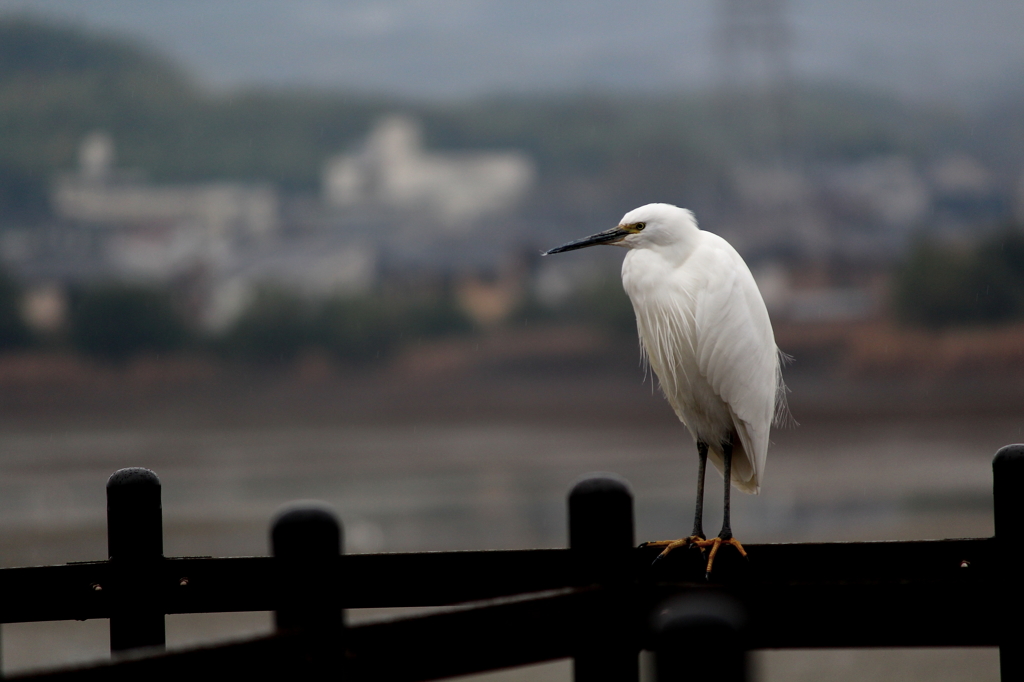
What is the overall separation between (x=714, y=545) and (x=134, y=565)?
90 cm

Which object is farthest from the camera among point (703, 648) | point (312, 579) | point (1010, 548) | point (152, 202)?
point (152, 202)

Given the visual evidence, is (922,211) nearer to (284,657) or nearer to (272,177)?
(272,177)

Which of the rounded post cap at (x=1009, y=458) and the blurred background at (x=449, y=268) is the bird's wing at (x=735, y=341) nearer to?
the rounded post cap at (x=1009, y=458)

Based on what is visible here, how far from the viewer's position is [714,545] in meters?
1.79

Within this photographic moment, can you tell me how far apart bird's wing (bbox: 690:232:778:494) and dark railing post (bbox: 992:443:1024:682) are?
69 centimetres

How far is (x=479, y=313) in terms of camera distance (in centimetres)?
3198

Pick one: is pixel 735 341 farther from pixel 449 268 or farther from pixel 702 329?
pixel 449 268

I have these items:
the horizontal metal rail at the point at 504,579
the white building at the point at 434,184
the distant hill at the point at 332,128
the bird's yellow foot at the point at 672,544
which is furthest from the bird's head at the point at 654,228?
the distant hill at the point at 332,128

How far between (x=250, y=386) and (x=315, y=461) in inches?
323

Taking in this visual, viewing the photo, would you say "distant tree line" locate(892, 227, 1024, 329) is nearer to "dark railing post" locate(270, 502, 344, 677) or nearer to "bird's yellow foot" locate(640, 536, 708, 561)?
"bird's yellow foot" locate(640, 536, 708, 561)

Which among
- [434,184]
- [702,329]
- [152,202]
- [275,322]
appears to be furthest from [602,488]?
[152,202]

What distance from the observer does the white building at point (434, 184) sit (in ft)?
113

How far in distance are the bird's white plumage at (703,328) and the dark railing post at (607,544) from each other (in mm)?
888

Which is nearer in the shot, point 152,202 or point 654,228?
point 654,228
